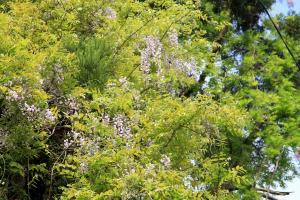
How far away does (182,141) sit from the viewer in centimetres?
669

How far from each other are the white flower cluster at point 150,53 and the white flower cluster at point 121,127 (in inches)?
60.9

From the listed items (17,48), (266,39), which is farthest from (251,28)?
(17,48)

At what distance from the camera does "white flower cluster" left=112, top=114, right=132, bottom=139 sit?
6258mm

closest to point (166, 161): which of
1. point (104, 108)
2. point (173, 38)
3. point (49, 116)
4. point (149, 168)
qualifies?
point (149, 168)

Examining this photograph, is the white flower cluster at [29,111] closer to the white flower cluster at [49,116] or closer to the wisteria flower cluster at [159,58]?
the white flower cluster at [49,116]

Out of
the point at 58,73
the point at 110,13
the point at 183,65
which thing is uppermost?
the point at 110,13

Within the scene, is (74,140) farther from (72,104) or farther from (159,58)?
(159,58)

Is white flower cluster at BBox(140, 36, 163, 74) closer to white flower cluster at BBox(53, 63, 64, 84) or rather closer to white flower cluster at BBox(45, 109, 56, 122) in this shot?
white flower cluster at BBox(53, 63, 64, 84)

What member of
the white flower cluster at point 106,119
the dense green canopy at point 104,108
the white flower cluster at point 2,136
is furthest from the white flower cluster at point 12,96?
the white flower cluster at point 106,119

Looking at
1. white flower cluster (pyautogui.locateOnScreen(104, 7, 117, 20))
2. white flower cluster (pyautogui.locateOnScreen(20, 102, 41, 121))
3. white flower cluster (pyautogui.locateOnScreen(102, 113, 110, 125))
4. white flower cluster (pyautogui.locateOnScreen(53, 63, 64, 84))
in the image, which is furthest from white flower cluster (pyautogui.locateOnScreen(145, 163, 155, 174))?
white flower cluster (pyautogui.locateOnScreen(104, 7, 117, 20))

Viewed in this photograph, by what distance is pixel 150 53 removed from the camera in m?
8.05

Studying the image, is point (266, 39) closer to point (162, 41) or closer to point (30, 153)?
point (162, 41)

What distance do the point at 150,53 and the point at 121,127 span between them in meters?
2.03

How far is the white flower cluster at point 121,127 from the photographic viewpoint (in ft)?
20.5
